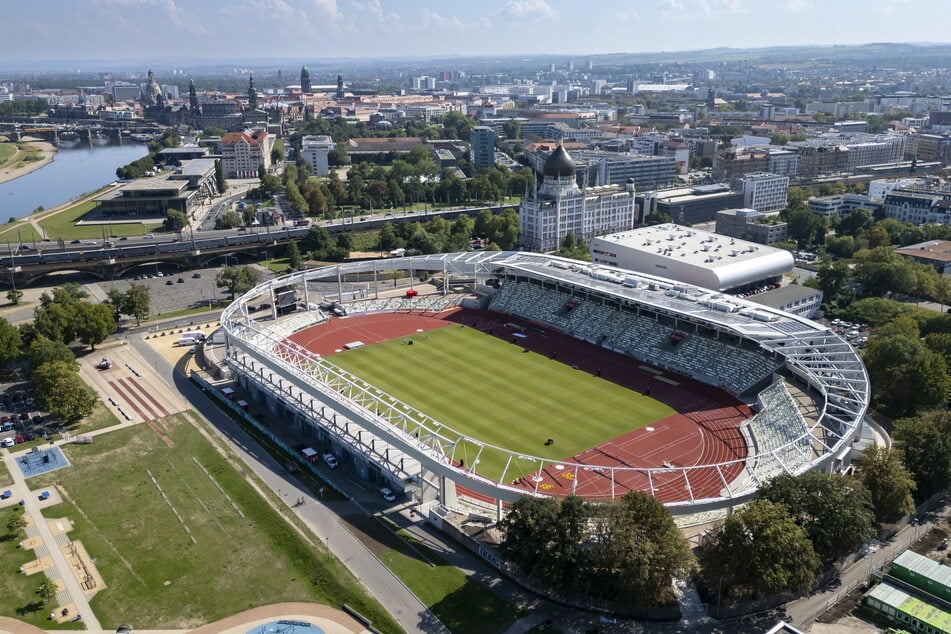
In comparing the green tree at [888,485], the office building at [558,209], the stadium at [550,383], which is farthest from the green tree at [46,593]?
the office building at [558,209]

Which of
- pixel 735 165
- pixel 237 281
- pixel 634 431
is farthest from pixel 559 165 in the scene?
pixel 735 165

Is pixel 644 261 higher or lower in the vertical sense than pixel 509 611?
higher

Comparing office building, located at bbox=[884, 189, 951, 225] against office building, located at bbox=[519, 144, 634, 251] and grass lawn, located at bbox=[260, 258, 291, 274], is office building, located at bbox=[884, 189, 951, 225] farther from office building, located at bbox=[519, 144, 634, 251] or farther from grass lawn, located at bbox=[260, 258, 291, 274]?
grass lawn, located at bbox=[260, 258, 291, 274]

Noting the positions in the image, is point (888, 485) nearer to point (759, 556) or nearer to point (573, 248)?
point (759, 556)

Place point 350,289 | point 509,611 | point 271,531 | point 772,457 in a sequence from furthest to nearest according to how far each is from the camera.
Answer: point 350,289 → point 772,457 → point 271,531 → point 509,611

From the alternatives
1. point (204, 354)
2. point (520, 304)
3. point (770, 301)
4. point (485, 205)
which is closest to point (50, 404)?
point (204, 354)

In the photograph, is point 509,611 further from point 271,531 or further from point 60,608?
point 60,608
